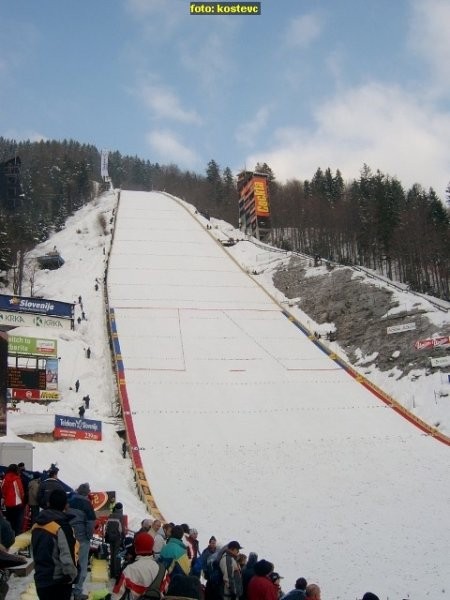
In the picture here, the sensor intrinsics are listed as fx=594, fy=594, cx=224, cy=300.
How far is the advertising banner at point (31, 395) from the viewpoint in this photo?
23125mm

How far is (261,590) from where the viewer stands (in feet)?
19.4

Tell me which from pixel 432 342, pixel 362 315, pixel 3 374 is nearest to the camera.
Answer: pixel 3 374

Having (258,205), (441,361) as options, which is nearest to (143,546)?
(441,361)

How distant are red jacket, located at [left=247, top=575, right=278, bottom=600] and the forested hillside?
45.0 meters

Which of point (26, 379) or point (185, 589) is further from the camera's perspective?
point (26, 379)

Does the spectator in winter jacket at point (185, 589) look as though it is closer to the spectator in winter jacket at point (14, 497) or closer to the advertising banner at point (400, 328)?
the spectator in winter jacket at point (14, 497)

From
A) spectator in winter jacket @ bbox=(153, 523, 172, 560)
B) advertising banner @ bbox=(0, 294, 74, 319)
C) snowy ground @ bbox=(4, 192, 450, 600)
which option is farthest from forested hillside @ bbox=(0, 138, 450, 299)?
spectator in winter jacket @ bbox=(153, 523, 172, 560)

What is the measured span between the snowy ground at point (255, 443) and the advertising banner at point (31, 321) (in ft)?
2.66

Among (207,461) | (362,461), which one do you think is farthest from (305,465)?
(207,461)

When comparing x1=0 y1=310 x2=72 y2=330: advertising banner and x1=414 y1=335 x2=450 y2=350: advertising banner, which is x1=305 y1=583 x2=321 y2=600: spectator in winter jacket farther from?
x1=414 y1=335 x2=450 y2=350: advertising banner

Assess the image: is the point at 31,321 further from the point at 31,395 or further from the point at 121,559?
the point at 121,559

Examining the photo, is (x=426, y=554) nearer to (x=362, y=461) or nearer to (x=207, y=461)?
(x=362, y=461)

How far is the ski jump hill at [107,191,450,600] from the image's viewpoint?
1343 cm

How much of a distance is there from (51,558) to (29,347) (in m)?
20.6
